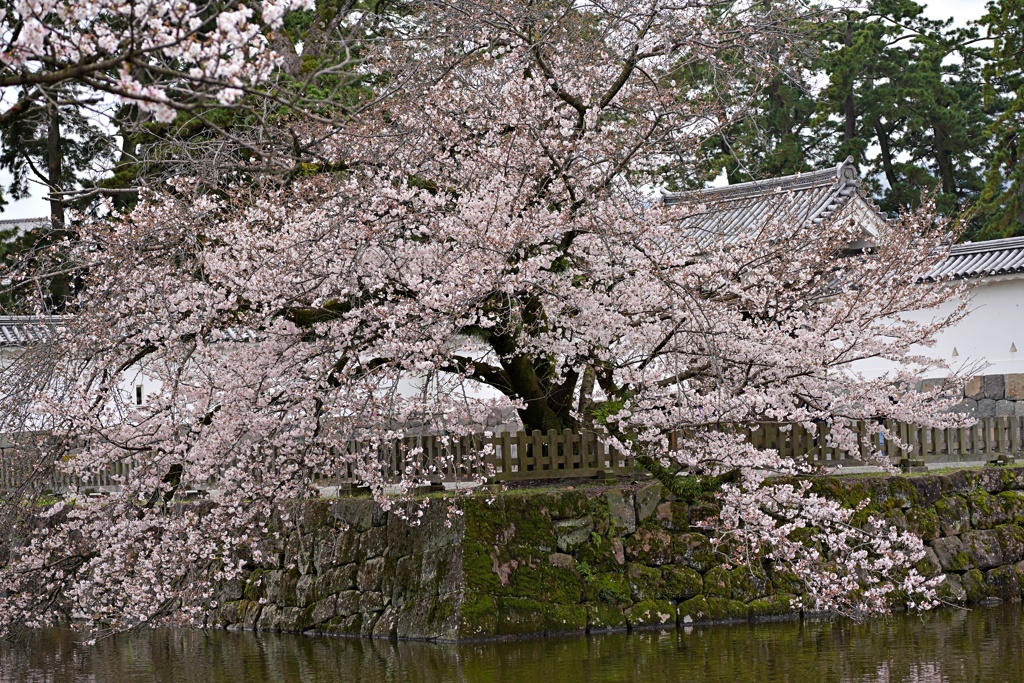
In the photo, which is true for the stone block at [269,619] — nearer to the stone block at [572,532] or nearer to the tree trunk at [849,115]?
the stone block at [572,532]

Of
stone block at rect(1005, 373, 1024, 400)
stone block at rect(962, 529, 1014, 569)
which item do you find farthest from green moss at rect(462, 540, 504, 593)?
stone block at rect(1005, 373, 1024, 400)

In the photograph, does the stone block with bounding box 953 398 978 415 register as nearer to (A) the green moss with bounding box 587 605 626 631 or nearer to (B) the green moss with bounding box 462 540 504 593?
(A) the green moss with bounding box 587 605 626 631

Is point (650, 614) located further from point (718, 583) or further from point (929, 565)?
point (929, 565)

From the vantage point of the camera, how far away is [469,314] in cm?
951

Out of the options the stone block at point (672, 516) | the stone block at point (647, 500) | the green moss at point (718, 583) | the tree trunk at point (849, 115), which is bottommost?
the green moss at point (718, 583)

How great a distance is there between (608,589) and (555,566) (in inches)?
21.0

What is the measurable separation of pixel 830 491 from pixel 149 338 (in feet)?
21.3

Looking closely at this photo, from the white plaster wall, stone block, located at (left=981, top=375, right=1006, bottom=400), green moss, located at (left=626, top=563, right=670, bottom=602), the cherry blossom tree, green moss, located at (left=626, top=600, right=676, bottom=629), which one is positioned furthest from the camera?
the white plaster wall

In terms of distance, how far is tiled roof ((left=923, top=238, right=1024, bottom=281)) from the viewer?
58.8ft

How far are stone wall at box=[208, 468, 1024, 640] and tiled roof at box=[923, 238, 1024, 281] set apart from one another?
23.4 ft

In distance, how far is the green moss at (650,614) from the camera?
1031 cm

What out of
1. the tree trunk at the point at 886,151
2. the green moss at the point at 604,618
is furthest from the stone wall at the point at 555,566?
the tree trunk at the point at 886,151

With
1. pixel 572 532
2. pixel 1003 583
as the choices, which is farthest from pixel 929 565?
pixel 572 532

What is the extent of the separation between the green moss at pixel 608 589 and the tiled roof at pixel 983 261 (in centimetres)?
974
